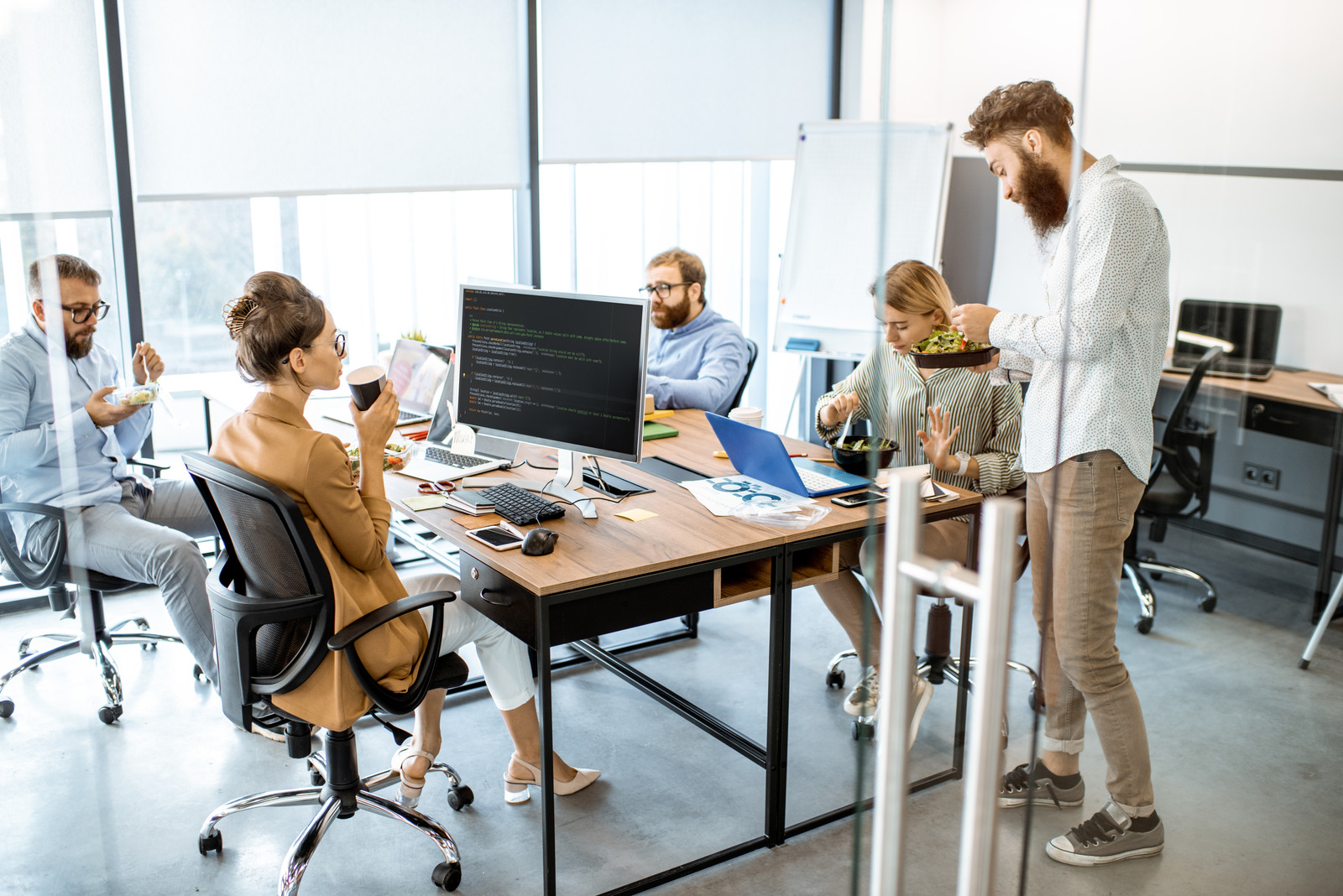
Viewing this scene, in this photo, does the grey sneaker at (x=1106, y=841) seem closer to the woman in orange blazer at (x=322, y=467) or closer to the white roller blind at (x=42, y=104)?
the woman in orange blazer at (x=322, y=467)

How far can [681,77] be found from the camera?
15.7ft

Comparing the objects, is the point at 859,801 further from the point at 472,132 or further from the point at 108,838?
the point at 472,132

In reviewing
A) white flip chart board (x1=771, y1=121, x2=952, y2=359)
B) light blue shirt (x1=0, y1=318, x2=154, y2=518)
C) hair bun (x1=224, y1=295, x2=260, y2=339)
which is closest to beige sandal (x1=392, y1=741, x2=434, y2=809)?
light blue shirt (x1=0, y1=318, x2=154, y2=518)

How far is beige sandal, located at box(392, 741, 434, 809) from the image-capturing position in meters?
2.42

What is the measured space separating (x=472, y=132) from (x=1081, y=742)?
363 cm

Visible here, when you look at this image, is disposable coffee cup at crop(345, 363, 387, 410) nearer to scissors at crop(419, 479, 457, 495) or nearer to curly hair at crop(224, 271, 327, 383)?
curly hair at crop(224, 271, 327, 383)

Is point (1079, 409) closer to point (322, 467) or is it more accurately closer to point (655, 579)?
point (655, 579)

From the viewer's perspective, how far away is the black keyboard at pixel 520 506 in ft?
7.56

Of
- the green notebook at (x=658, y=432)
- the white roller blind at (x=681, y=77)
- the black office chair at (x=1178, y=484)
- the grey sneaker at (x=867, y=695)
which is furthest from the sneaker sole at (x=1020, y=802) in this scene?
the white roller blind at (x=681, y=77)

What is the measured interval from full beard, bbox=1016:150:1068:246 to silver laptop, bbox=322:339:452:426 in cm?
218

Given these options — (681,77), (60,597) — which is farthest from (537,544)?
(681,77)

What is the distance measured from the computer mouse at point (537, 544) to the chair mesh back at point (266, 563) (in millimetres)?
407

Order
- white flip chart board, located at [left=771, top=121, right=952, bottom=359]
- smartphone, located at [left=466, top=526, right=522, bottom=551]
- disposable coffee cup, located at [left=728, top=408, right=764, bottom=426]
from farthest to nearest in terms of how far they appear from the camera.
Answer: white flip chart board, located at [left=771, top=121, right=952, bottom=359] → disposable coffee cup, located at [left=728, top=408, right=764, bottom=426] → smartphone, located at [left=466, top=526, right=522, bottom=551]

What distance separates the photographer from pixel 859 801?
3.34 feet
